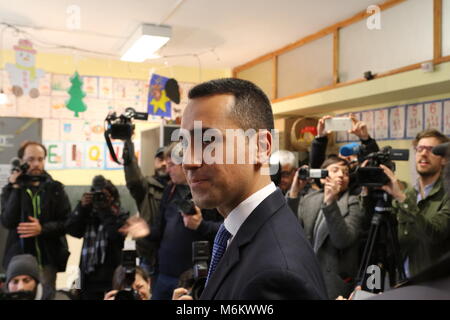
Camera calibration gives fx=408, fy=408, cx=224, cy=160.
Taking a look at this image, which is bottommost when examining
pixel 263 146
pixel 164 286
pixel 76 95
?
pixel 164 286

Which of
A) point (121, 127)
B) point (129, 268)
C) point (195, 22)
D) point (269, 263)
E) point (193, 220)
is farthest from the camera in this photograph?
point (195, 22)

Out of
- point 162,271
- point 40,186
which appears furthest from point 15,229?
point 162,271

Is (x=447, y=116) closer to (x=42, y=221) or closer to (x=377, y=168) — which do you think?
(x=377, y=168)

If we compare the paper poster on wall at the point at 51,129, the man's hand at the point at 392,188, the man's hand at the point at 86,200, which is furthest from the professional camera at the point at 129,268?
the paper poster on wall at the point at 51,129

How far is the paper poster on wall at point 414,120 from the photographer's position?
224 centimetres

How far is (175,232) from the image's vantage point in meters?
1.79

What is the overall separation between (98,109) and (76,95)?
0.24 metres

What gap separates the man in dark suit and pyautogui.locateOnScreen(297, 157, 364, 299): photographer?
960mm

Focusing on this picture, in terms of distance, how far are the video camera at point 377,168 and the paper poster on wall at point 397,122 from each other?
2.75 ft

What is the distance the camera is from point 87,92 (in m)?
3.35

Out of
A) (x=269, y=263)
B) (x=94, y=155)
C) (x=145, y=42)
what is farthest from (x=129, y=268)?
(x=94, y=155)

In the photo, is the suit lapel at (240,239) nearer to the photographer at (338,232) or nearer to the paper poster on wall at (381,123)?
the photographer at (338,232)
